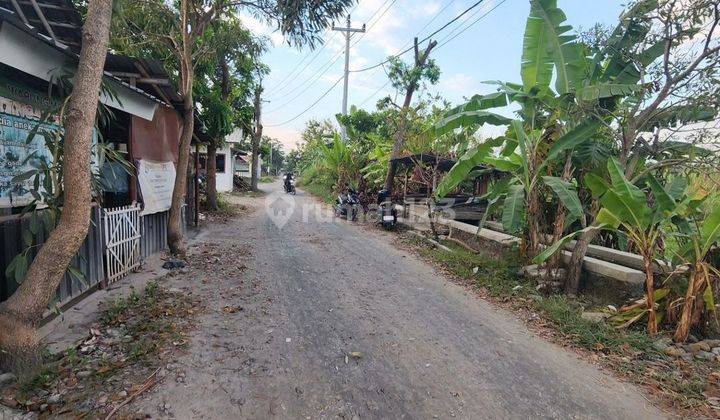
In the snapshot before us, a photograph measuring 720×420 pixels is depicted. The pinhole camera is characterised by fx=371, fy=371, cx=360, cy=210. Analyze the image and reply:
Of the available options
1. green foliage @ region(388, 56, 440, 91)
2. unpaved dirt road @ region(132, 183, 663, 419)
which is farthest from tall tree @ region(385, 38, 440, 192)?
unpaved dirt road @ region(132, 183, 663, 419)

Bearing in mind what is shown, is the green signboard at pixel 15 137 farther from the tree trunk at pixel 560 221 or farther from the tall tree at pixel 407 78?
the tall tree at pixel 407 78

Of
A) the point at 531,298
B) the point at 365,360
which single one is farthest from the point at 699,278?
the point at 365,360

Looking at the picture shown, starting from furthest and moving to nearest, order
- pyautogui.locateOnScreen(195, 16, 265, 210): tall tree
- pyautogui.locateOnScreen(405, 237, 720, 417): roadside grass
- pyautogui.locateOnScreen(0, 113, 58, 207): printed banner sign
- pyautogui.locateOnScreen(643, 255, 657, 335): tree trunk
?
pyautogui.locateOnScreen(195, 16, 265, 210): tall tree
pyautogui.locateOnScreen(643, 255, 657, 335): tree trunk
pyautogui.locateOnScreen(0, 113, 58, 207): printed banner sign
pyautogui.locateOnScreen(405, 237, 720, 417): roadside grass

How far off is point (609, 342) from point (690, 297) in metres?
0.94

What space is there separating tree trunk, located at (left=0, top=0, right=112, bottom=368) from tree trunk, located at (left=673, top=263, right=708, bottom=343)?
221 inches

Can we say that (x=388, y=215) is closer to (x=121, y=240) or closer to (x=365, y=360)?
(x=121, y=240)

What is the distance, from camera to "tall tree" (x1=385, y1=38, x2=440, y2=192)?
1251 cm

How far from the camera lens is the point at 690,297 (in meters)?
3.78

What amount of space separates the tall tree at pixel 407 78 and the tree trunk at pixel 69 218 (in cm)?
983

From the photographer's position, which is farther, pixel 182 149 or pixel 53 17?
pixel 182 149

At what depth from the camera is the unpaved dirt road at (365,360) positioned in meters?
2.70

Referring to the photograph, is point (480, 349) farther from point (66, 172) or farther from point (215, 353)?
point (66, 172)

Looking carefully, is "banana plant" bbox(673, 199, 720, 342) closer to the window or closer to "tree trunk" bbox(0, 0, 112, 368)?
"tree trunk" bbox(0, 0, 112, 368)

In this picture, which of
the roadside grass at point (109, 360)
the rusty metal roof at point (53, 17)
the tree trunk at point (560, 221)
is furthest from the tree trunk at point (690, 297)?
the rusty metal roof at point (53, 17)
